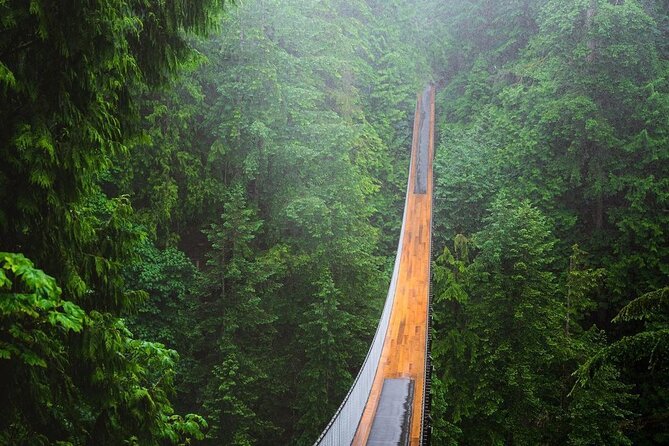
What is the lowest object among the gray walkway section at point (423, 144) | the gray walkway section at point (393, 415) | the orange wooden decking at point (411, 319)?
the gray walkway section at point (393, 415)

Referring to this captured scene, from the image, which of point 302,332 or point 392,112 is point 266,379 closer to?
point 302,332

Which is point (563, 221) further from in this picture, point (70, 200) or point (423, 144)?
point (70, 200)

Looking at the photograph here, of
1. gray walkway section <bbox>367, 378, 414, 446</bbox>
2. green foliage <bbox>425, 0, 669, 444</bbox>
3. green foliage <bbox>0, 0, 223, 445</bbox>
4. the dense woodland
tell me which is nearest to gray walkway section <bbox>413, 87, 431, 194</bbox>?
the dense woodland

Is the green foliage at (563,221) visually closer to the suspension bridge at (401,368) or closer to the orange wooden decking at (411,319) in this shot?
the orange wooden decking at (411,319)

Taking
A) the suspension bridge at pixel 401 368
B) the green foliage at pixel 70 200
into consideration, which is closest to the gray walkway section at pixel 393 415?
→ the suspension bridge at pixel 401 368

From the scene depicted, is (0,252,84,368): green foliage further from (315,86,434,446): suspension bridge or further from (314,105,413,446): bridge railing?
(315,86,434,446): suspension bridge

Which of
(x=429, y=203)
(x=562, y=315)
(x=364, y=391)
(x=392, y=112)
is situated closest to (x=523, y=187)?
(x=429, y=203)
